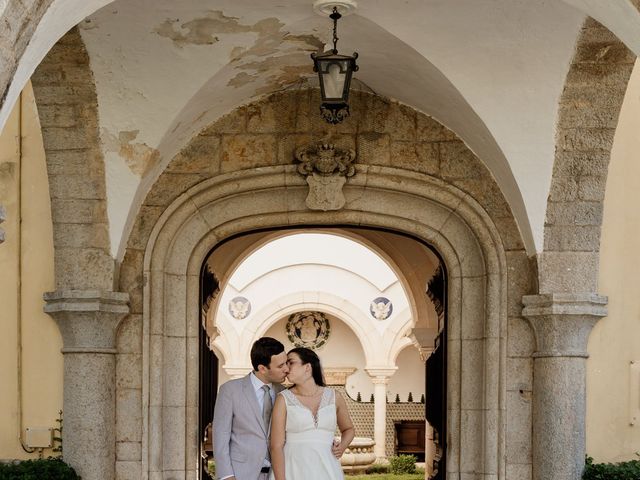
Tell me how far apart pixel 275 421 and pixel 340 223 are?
181cm

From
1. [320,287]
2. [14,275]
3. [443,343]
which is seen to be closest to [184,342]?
[14,275]

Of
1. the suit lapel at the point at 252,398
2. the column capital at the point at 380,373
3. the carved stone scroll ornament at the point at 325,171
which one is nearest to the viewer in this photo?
the suit lapel at the point at 252,398

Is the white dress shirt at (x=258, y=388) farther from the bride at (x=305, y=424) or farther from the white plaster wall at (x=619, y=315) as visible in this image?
the white plaster wall at (x=619, y=315)

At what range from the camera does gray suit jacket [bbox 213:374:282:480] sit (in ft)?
17.9

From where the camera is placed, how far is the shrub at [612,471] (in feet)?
20.1

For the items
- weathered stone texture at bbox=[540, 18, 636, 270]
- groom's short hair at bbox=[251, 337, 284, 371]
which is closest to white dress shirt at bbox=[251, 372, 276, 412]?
groom's short hair at bbox=[251, 337, 284, 371]

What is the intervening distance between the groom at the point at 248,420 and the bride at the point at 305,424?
9cm

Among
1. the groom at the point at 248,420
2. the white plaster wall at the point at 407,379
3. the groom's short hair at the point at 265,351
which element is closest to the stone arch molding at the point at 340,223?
the groom at the point at 248,420

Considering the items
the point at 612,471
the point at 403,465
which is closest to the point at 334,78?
the point at 612,471

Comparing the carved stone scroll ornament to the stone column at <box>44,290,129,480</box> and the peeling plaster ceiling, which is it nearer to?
the peeling plaster ceiling

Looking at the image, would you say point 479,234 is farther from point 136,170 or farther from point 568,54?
point 136,170

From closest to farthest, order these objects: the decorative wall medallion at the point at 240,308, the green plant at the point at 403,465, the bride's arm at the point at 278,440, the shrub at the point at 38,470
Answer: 1. the bride's arm at the point at 278,440
2. the shrub at the point at 38,470
3. the green plant at the point at 403,465
4. the decorative wall medallion at the point at 240,308

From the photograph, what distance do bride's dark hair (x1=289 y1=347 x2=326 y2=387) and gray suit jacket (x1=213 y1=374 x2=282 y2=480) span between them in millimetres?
277

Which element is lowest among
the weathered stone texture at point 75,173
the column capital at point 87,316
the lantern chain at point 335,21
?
the column capital at point 87,316
